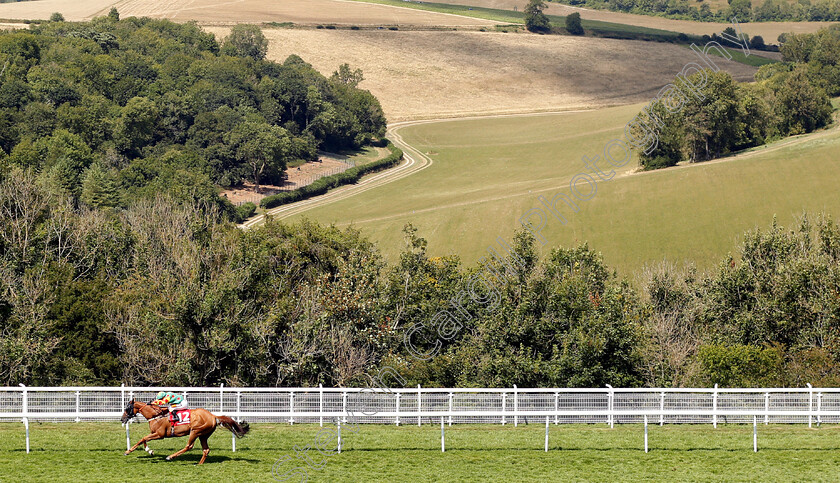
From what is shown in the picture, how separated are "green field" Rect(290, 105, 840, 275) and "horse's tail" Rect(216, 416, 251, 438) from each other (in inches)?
2506

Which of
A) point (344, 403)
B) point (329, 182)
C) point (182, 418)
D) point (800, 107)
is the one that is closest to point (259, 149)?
point (329, 182)

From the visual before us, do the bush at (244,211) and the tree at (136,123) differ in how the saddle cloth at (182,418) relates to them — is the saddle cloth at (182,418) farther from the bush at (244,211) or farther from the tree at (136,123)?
the tree at (136,123)

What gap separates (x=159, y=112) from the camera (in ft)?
490

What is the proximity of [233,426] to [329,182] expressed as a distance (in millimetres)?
109143

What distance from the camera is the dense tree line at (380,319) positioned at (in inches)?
1534

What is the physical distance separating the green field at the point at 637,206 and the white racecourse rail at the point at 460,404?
57049 millimetres

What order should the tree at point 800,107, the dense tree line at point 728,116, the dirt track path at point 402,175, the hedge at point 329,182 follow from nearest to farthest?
the dirt track path at point 402,175 → the dense tree line at point 728,116 → the hedge at point 329,182 → the tree at point 800,107

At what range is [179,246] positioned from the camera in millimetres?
51812

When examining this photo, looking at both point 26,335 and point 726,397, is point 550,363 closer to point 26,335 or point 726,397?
point 726,397

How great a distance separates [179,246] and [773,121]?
328ft

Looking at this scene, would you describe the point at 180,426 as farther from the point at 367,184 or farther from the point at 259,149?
the point at 259,149

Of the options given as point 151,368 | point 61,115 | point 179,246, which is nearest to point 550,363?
point 151,368

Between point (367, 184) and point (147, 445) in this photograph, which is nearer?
point (147, 445)

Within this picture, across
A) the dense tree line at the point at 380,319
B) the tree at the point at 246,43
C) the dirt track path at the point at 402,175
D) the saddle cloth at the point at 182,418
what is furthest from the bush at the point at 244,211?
the saddle cloth at the point at 182,418
